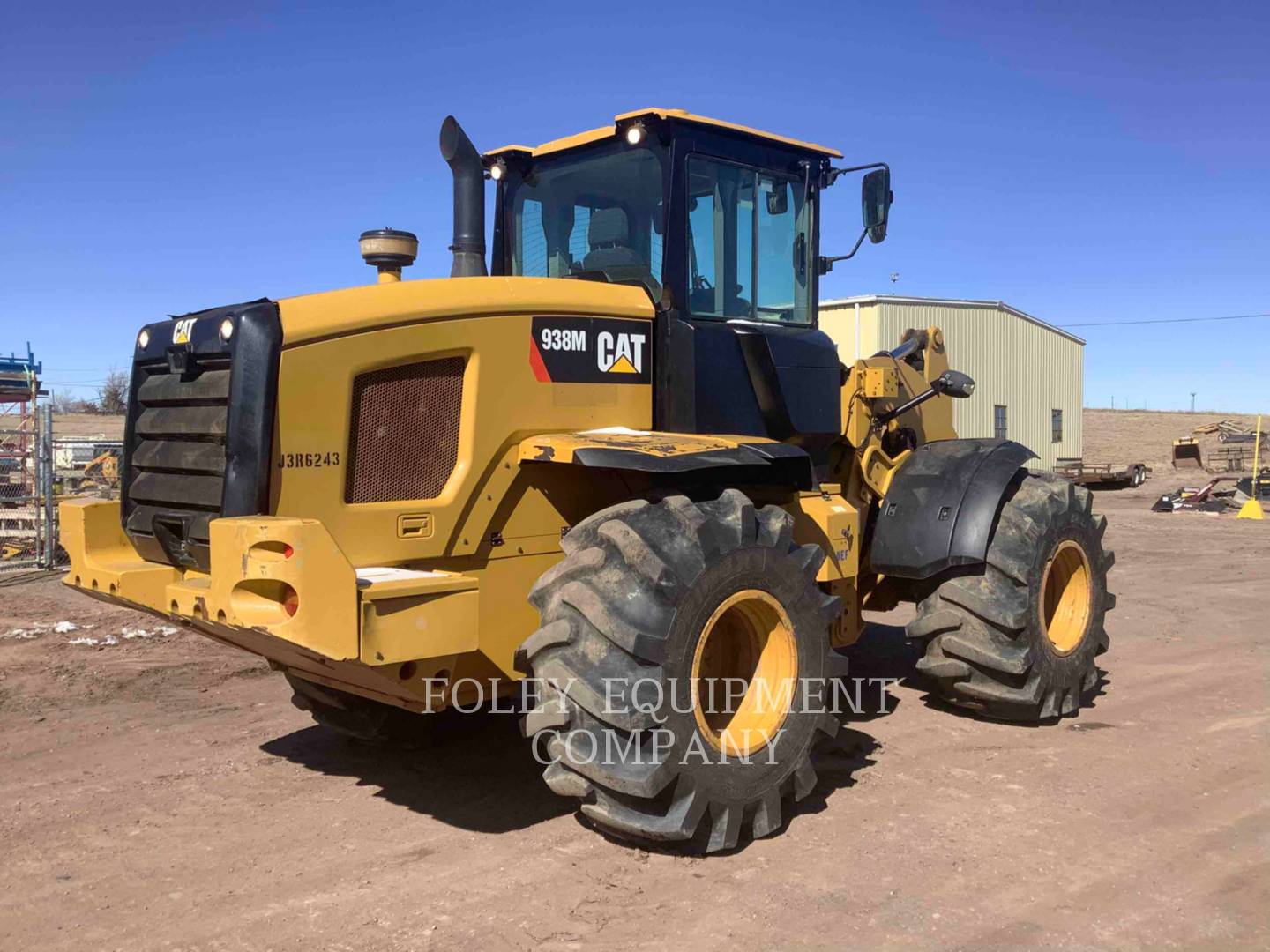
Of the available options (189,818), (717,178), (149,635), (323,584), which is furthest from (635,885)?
(149,635)

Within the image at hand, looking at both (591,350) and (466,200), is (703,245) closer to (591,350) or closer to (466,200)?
(591,350)

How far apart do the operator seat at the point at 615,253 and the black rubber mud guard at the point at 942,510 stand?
213 cm

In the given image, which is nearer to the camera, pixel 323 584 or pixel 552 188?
pixel 323 584

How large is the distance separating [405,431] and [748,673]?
1956 mm

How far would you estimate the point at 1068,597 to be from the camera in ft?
23.4

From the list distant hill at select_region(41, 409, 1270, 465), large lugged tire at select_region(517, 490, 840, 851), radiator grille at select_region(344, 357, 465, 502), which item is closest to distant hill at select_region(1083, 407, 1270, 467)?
distant hill at select_region(41, 409, 1270, 465)

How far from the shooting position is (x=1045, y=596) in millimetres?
7160

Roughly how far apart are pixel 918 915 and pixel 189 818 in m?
3.30

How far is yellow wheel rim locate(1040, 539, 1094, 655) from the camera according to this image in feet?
22.9

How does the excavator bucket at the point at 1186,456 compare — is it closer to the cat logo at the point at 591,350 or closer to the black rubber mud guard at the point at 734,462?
the black rubber mud guard at the point at 734,462

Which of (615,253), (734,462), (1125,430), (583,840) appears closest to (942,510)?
(734,462)

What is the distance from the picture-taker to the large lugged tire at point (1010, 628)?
6.25 meters

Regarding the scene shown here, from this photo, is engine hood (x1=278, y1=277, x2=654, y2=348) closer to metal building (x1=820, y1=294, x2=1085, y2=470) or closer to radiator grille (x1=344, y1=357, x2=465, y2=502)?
radiator grille (x1=344, y1=357, x2=465, y2=502)

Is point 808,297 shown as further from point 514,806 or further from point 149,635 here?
point 149,635
